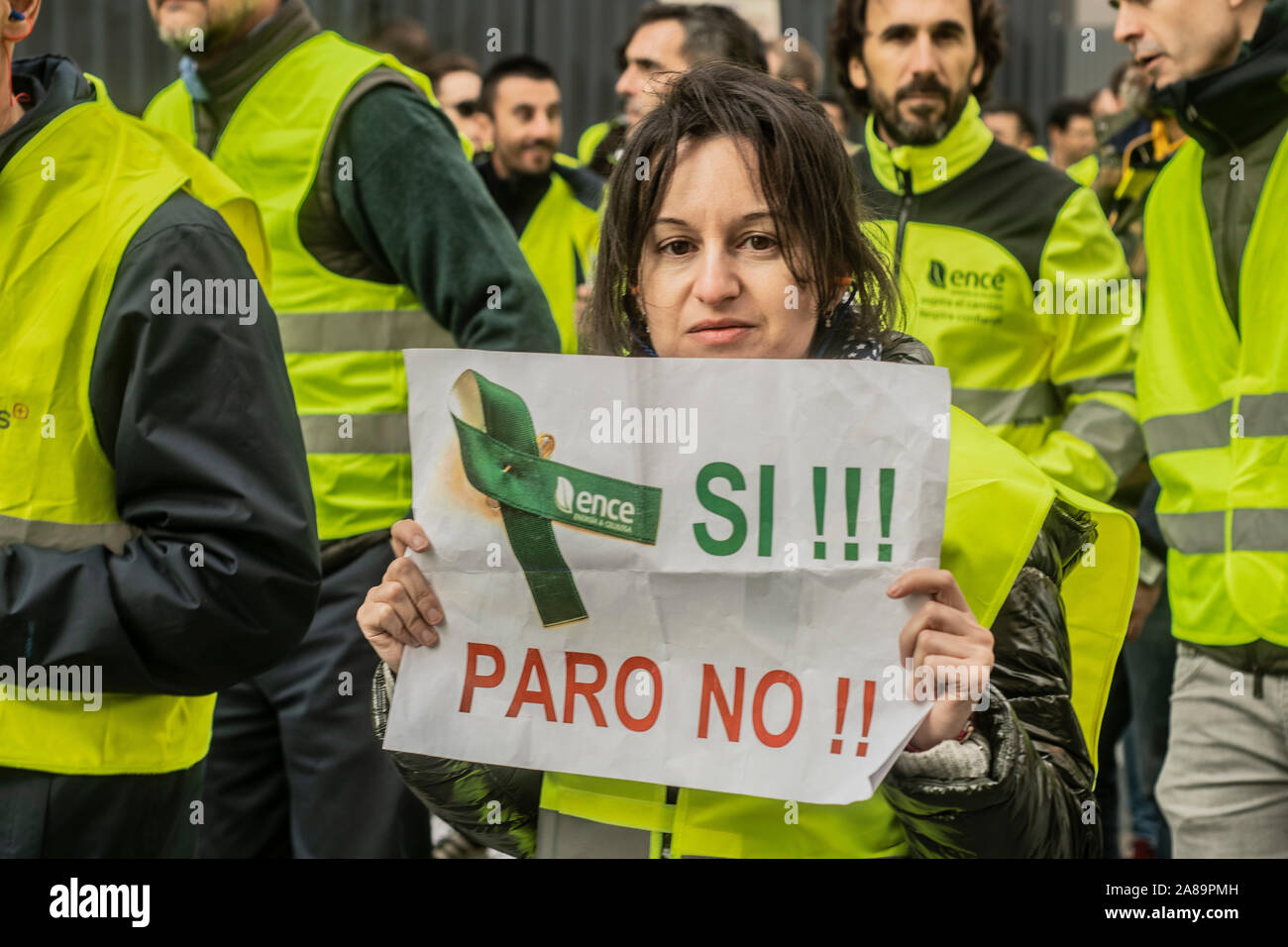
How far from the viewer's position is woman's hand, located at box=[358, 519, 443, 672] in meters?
1.82

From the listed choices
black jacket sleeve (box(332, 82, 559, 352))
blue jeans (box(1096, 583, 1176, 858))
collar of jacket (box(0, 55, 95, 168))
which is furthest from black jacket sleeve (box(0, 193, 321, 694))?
blue jeans (box(1096, 583, 1176, 858))

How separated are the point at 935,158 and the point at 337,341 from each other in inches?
61.2

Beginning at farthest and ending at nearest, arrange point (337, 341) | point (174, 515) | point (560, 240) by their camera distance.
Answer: point (560, 240)
point (337, 341)
point (174, 515)

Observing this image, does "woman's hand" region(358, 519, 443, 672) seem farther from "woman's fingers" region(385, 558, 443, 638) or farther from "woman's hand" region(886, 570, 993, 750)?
"woman's hand" region(886, 570, 993, 750)

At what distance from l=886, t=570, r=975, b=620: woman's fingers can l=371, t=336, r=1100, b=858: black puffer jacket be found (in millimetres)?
147

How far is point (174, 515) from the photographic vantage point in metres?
2.07

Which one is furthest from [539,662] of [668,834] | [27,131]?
[27,131]

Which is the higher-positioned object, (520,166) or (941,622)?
(520,166)

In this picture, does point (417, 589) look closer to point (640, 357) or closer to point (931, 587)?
point (640, 357)

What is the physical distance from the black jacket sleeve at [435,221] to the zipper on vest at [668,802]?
4.82ft

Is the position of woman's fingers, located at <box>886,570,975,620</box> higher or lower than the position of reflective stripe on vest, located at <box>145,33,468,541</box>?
lower

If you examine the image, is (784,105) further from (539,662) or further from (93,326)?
(93,326)

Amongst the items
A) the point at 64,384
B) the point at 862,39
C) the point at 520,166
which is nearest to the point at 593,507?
the point at 64,384

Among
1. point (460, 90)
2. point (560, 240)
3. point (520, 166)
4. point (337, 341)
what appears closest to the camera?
point (337, 341)
